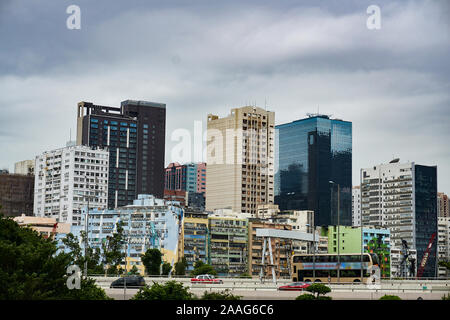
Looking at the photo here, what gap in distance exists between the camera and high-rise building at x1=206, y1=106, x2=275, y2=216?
168 m

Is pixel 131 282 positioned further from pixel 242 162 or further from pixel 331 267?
pixel 242 162

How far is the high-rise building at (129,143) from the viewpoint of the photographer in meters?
190

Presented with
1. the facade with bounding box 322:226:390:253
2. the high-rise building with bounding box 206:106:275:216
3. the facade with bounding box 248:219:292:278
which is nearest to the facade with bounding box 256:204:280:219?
the high-rise building with bounding box 206:106:275:216

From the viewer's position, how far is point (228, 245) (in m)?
134

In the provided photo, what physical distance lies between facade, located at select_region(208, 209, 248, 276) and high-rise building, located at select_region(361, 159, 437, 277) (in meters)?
63.5

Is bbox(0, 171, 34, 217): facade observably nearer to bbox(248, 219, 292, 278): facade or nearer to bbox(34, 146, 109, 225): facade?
bbox(34, 146, 109, 225): facade

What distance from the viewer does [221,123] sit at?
6575 inches

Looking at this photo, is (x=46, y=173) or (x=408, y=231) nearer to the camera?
(x=46, y=173)

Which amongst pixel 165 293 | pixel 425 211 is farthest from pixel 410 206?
pixel 165 293

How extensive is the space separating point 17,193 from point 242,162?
53970mm

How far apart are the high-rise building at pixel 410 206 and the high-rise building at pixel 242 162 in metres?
33.1
